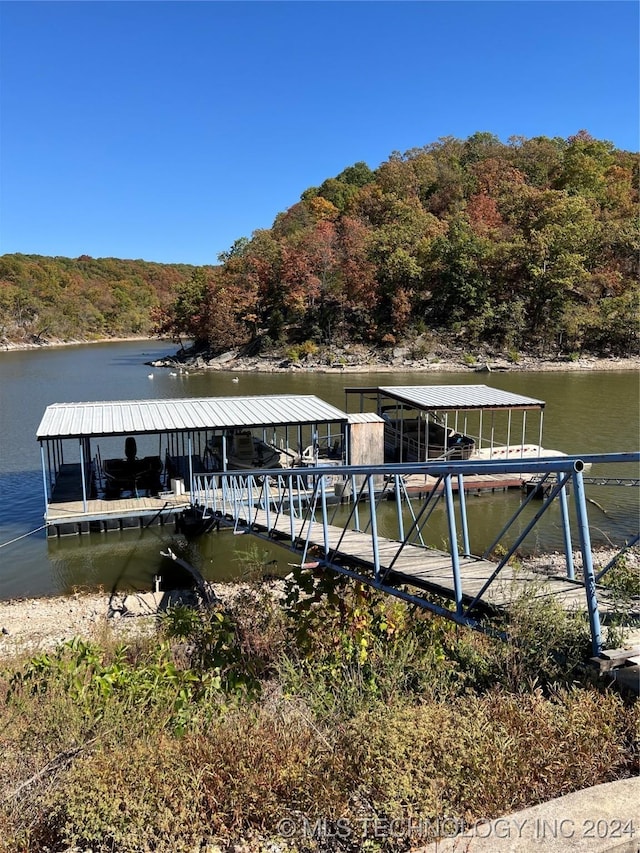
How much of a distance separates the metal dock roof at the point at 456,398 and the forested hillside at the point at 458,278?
3618 cm

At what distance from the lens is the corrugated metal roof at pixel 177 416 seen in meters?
15.2

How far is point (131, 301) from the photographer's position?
118 meters

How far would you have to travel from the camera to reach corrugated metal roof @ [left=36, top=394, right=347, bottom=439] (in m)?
15.2

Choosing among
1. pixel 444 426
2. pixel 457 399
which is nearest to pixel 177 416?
pixel 444 426

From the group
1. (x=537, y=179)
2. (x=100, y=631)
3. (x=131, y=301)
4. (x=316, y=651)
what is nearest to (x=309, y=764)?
(x=316, y=651)

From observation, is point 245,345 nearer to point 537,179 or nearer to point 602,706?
point 537,179

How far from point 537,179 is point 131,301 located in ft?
263

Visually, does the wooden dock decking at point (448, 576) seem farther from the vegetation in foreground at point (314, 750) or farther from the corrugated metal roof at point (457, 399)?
the corrugated metal roof at point (457, 399)

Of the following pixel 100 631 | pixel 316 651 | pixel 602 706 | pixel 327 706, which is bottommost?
pixel 100 631

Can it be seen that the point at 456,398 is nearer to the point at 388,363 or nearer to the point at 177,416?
the point at 177,416

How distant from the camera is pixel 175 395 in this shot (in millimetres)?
40844

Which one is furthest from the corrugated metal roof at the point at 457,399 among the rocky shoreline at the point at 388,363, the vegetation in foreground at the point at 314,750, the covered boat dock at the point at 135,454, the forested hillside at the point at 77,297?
the forested hillside at the point at 77,297

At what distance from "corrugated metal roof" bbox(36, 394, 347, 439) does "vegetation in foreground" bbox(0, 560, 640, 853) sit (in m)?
11.0

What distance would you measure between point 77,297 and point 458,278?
253 ft
